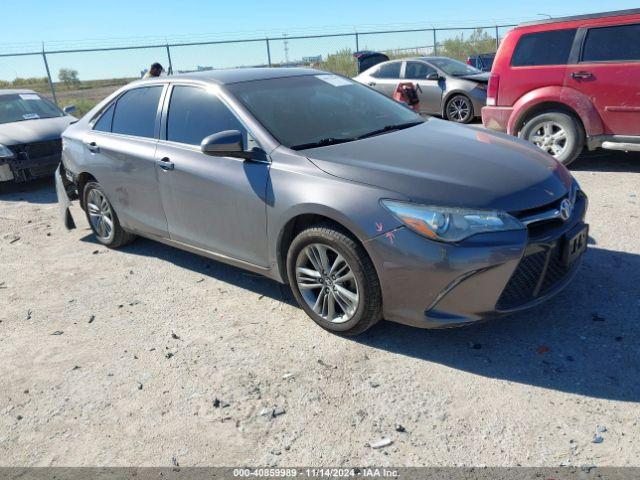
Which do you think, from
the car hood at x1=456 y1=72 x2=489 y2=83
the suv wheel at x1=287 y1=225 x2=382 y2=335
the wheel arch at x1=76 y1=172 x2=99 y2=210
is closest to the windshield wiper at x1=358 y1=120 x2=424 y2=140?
the suv wheel at x1=287 y1=225 x2=382 y2=335

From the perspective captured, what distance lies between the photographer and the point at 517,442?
260 cm

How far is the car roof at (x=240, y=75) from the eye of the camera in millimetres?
4379

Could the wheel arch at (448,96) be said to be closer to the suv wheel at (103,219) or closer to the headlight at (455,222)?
the suv wheel at (103,219)

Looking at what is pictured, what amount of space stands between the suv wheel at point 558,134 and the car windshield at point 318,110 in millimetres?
3168

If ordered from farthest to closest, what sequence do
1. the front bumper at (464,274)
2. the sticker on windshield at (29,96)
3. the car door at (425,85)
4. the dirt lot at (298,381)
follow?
the car door at (425,85) → the sticker on windshield at (29,96) → the front bumper at (464,274) → the dirt lot at (298,381)

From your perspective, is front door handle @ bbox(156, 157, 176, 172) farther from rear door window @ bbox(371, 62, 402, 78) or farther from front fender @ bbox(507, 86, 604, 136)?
rear door window @ bbox(371, 62, 402, 78)

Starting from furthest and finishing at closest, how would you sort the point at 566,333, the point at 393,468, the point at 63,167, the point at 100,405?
the point at 63,167
the point at 566,333
the point at 100,405
the point at 393,468

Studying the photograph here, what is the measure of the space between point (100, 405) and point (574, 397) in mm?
2566

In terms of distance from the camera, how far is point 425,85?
12.2 meters

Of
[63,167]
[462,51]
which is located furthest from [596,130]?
[462,51]

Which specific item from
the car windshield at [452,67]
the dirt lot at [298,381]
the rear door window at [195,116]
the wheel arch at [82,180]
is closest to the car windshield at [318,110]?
the rear door window at [195,116]

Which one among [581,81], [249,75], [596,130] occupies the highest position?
[249,75]

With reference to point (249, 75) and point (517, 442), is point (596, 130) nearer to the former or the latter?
point (249, 75)

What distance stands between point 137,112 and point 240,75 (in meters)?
1.07
